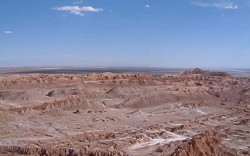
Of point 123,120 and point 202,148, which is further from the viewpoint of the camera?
point 123,120

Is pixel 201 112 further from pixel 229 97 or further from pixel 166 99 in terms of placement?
pixel 229 97

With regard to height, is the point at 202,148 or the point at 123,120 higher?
the point at 202,148

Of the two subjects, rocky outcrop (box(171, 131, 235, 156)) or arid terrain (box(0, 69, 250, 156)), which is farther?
arid terrain (box(0, 69, 250, 156))

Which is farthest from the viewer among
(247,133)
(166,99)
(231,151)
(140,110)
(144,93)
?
(144,93)

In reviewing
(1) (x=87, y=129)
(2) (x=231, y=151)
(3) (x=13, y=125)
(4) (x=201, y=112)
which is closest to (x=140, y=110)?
(4) (x=201, y=112)

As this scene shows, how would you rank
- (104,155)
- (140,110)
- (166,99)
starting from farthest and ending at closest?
(166,99) < (140,110) < (104,155)

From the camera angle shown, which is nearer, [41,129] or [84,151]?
[84,151]

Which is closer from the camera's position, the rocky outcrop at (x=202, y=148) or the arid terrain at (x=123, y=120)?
the rocky outcrop at (x=202, y=148)
